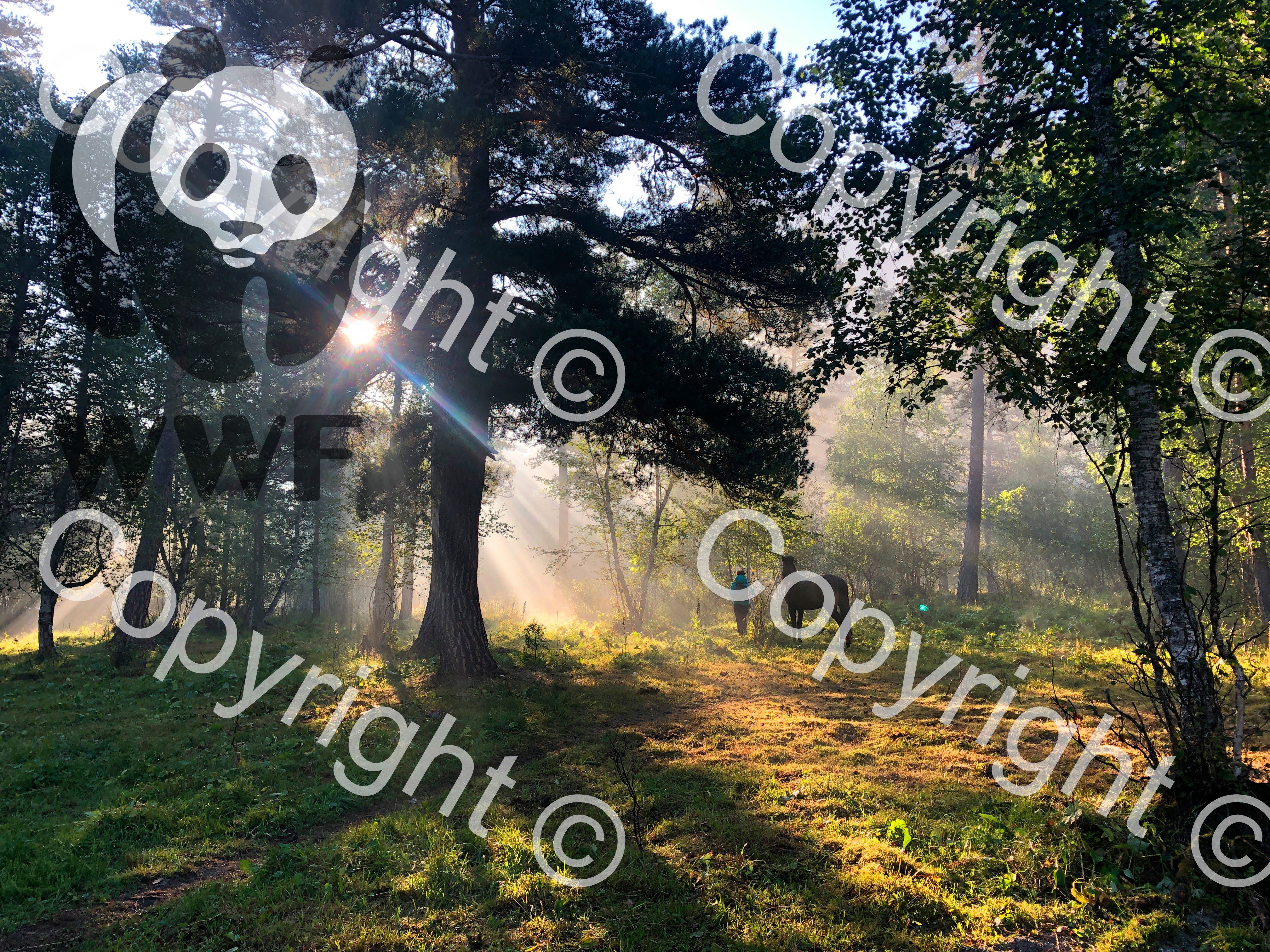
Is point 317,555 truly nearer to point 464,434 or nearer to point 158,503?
point 158,503

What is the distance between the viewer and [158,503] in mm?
13859

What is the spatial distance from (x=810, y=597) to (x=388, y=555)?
1087 cm

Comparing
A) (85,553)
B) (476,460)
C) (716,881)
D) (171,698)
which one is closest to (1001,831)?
(716,881)

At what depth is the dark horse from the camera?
623 inches

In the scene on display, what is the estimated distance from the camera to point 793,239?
990cm

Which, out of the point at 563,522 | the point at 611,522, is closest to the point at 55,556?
the point at 611,522

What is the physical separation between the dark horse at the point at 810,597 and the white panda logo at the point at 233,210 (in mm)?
11123

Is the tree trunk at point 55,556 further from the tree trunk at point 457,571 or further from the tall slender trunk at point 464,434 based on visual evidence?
the tree trunk at point 457,571

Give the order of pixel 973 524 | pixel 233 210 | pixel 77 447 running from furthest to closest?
pixel 973 524 → pixel 77 447 → pixel 233 210

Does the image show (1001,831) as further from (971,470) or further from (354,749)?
(971,470)

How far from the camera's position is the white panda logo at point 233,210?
9055 mm

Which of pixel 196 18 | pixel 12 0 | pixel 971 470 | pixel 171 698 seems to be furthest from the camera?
pixel 971 470

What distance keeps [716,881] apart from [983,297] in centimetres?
494

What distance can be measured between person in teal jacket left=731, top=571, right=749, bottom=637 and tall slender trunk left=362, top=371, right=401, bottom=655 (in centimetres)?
864
